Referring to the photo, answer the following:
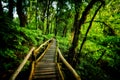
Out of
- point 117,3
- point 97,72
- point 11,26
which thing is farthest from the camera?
point 97,72

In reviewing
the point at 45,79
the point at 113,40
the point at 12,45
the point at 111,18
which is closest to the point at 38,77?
the point at 45,79

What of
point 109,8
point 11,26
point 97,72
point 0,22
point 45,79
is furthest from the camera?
point 97,72

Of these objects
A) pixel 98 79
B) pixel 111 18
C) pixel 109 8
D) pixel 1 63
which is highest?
pixel 109 8

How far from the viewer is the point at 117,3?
1115 centimetres

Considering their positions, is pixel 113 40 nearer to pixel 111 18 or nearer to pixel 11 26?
pixel 111 18

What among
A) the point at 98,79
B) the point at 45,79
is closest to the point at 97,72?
the point at 98,79

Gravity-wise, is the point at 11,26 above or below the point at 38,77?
above

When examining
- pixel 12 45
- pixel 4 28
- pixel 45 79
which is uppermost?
pixel 4 28

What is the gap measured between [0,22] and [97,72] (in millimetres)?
11410

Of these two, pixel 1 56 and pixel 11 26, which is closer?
pixel 1 56

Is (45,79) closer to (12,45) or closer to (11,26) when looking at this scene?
(12,45)

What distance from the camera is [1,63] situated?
7.67 meters

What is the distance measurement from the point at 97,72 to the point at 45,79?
9927 mm

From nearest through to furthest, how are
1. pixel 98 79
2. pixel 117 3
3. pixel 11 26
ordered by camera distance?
pixel 11 26, pixel 117 3, pixel 98 79
